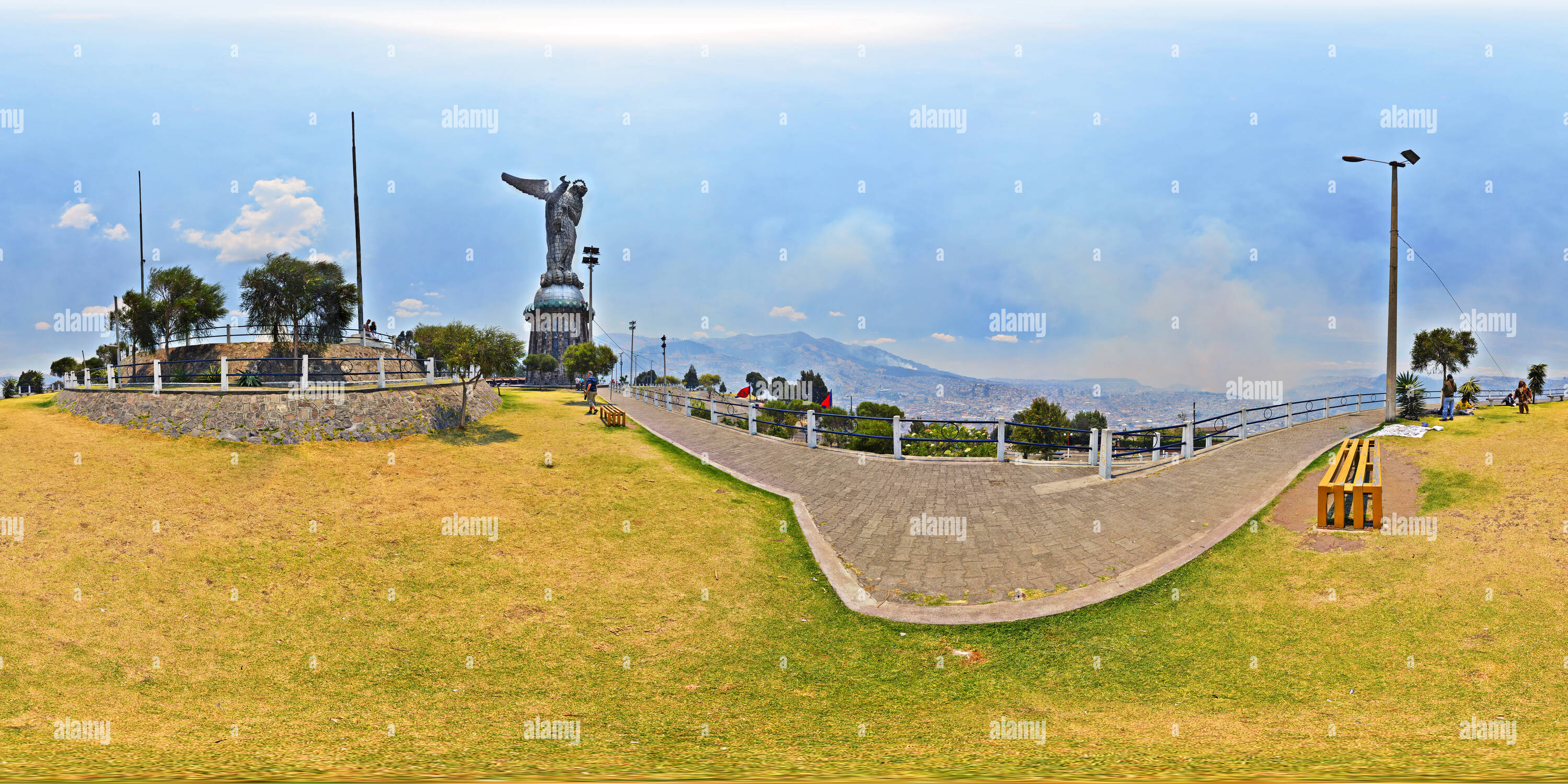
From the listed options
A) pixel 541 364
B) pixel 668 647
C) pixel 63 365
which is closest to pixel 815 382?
pixel 541 364

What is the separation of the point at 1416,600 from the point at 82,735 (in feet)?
48.7

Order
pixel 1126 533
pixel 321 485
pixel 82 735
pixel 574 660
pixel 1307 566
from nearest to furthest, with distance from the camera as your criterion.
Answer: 1. pixel 82 735
2. pixel 574 660
3. pixel 1307 566
4. pixel 1126 533
5. pixel 321 485

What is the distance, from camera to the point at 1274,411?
72.7 ft

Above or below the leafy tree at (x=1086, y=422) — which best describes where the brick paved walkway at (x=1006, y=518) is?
above

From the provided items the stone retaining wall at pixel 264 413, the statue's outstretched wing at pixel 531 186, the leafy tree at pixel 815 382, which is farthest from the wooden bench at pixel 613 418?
the leafy tree at pixel 815 382

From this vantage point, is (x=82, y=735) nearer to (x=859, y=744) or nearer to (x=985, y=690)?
(x=859, y=744)

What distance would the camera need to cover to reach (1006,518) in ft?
41.1

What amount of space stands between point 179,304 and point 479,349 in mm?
26118

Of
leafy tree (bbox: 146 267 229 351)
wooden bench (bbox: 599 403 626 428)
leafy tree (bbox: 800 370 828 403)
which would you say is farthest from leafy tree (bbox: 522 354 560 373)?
wooden bench (bbox: 599 403 626 428)

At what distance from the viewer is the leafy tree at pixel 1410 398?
74.3ft

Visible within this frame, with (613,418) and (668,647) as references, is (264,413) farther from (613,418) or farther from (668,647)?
A: (668,647)

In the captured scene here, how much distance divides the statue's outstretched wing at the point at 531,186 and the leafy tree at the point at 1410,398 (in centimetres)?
8862

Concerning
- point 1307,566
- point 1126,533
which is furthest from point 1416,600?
point 1126,533

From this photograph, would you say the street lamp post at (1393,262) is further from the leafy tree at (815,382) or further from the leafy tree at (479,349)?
the leafy tree at (815,382)
